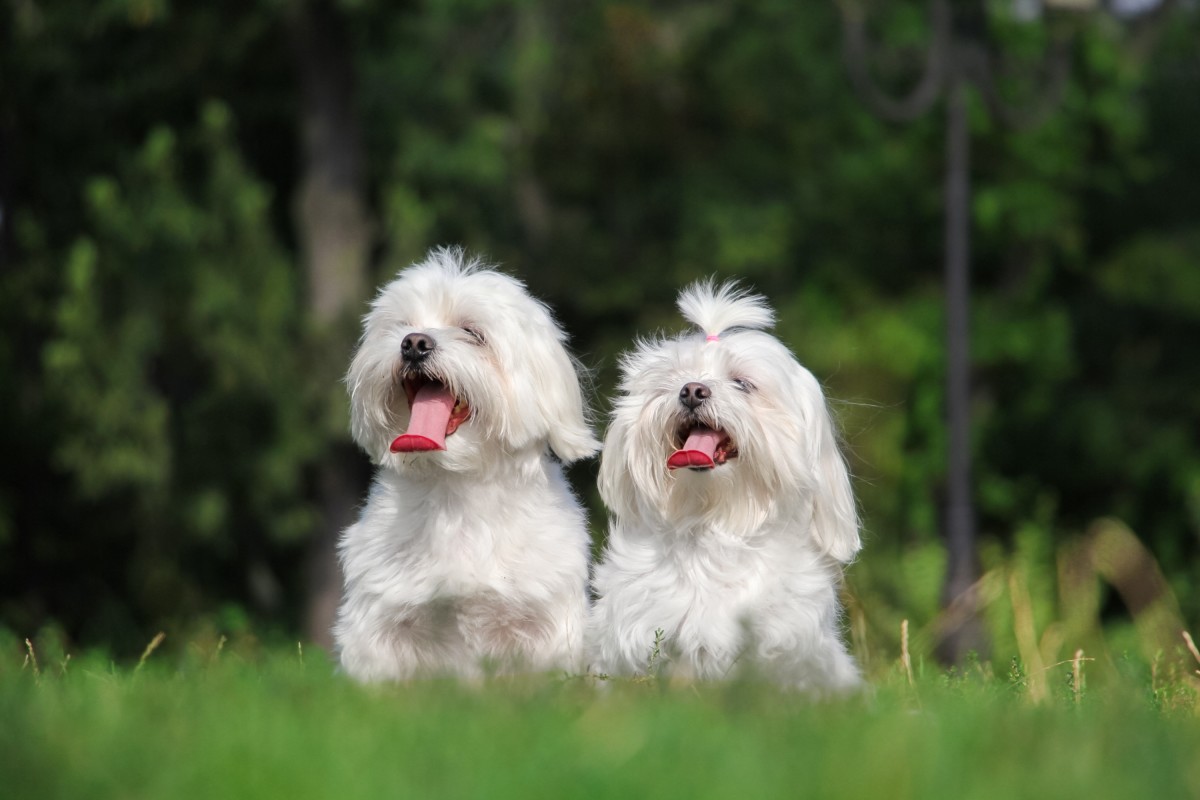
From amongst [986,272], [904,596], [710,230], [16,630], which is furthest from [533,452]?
[986,272]

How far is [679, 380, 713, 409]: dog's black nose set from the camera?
4887 millimetres

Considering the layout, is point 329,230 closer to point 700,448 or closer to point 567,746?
point 700,448

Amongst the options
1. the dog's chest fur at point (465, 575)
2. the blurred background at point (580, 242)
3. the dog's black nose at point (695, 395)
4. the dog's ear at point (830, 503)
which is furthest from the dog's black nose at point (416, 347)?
the blurred background at point (580, 242)

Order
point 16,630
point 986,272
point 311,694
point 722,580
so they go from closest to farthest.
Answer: point 311,694 < point 722,580 < point 16,630 < point 986,272

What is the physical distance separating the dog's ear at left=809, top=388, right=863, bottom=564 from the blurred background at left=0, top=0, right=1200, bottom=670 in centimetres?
430

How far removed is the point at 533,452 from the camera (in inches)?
208

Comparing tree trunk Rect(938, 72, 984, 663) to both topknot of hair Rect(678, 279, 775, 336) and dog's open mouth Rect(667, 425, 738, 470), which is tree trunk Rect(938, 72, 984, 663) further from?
dog's open mouth Rect(667, 425, 738, 470)

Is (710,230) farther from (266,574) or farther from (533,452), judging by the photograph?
(533,452)

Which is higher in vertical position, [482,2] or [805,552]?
[482,2]

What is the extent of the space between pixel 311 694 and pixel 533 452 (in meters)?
1.60

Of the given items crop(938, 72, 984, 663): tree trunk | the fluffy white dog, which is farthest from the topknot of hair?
crop(938, 72, 984, 663): tree trunk

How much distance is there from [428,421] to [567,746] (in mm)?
2215

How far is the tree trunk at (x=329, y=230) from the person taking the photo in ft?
51.1

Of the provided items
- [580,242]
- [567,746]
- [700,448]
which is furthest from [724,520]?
[580,242]
